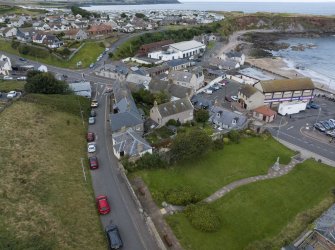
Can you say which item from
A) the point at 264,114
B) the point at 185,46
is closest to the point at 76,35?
the point at 185,46

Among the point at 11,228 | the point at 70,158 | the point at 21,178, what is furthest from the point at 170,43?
the point at 11,228

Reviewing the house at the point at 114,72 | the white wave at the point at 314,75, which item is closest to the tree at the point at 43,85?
the house at the point at 114,72

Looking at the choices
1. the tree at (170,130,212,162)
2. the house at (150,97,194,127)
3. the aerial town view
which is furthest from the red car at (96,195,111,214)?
the house at (150,97,194,127)

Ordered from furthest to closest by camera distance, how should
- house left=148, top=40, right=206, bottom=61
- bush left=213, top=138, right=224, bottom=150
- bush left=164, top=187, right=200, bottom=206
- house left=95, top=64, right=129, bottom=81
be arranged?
Answer: 1. house left=148, top=40, right=206, bottom=61
2. house left=95, top=64, right=129, bottom=81
3. bush left=213, top=138, right=224, bottom=150
4. bush left=164, top=187, right=200, bottom=206

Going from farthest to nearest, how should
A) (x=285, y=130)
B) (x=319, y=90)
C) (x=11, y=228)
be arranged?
(x=319, y=90)
(x=285, y=130)
(x=11, y=228)

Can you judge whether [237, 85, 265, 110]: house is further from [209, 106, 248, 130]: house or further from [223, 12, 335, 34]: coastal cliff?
[223, 12, 335, 34]: coastal cliff

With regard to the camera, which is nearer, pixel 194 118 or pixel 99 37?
pixel 194 118

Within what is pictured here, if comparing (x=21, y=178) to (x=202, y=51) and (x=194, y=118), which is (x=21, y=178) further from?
(x=202, y=51)
